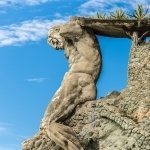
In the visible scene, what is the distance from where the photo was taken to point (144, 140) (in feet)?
52.5

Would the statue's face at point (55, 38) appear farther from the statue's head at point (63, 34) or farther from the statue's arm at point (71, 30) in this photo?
the statue's arm at point (71, 30)

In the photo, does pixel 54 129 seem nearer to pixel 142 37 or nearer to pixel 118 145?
pixel 118 145

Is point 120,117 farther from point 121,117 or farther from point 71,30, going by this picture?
point 71,30

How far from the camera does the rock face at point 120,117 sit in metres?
16.4

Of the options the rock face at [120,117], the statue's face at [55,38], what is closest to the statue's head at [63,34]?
the statue's face at [55,38]

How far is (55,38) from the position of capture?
18906 millimetres

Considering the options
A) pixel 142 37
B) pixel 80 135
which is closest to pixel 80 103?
pixel 80 135

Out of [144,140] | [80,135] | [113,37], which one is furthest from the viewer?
[113,37]

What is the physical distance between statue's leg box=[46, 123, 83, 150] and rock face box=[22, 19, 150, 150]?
62 mm

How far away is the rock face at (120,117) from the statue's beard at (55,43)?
1835 mm

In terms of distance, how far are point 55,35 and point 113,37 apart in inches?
57.5

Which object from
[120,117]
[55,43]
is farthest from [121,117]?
[55,43]

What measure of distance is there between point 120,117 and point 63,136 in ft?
4.87

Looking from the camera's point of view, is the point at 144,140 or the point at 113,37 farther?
the point at 113,37
